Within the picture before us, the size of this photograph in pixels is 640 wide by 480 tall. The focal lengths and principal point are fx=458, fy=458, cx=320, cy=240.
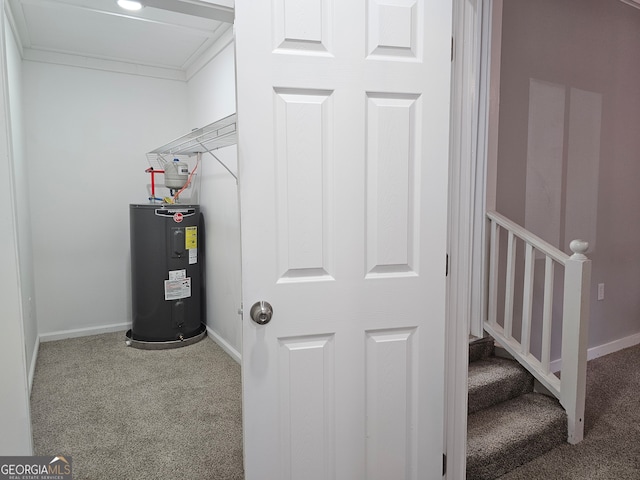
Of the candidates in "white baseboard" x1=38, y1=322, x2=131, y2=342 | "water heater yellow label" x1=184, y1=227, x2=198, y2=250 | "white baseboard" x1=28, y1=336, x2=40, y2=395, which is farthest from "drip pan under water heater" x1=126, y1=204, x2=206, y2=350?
"white baseboard" x1=28, y1=336, x2=40, y2=395

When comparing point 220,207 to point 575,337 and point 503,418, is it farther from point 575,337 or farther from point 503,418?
point 575,337

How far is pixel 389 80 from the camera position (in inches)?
59.9

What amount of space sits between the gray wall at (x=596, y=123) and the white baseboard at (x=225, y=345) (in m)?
2.18

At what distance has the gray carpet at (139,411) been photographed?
224 cm

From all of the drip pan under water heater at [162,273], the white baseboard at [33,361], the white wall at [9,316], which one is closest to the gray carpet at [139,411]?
the white baseboard at [33,361]

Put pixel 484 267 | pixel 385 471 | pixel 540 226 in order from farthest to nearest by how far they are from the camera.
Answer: pixel 540 226, pixel 484 267, pixel 385 471

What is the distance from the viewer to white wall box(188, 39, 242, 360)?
136 inches

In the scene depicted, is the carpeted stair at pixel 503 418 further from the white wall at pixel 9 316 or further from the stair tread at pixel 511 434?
the white wall at pixel 9 316

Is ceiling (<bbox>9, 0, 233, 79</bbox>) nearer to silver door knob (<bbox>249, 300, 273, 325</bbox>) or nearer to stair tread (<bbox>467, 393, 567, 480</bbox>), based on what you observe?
silver door knob (<bbox>249, 300, 273, 325</bbox>)

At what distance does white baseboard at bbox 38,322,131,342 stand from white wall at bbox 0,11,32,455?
3.13 m

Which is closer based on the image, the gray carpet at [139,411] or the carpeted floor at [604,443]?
the carpeted floor at [604,443]

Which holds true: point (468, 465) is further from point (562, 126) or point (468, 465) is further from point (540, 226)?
point (562, 126)

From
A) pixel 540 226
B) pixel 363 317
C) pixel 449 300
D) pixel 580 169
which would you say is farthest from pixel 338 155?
pixel 580 169

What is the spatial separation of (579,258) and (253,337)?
177cm
